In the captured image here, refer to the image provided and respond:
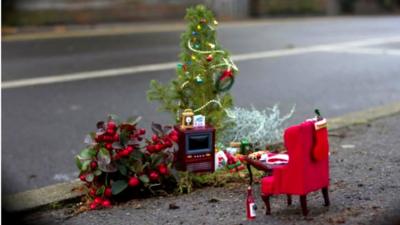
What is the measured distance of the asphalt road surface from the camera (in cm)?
670

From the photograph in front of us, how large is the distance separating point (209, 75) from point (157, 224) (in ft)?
3.98

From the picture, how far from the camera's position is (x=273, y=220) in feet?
12.5

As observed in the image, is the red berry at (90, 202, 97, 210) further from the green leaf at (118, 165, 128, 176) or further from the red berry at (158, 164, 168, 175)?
the red berry at (158, 164, 168, 175)

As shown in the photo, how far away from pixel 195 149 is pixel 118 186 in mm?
521

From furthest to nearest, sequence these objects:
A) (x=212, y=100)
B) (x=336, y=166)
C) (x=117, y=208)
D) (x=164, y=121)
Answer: (x=164, y=121) → (x=336, y=166) → (x=212, y=100) → (x=117, y=208)

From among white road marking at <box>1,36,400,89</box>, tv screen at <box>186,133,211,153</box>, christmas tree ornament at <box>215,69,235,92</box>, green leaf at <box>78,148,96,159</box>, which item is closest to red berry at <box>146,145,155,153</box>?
tv screen at <box>186,133,211,153</box>

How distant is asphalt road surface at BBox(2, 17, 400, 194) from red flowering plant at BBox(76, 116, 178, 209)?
637mm

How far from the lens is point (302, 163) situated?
3.65 m

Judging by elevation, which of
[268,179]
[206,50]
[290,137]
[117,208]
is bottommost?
[117,208]

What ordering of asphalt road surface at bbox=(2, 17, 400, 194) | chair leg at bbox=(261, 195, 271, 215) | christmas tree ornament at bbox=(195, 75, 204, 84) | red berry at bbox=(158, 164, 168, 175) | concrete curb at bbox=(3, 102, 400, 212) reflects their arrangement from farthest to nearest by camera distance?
asphalt road surface at bbox=(2, 17, 400, 194) → christmas tree ornament at bbox=(195, 75, 204, 84) → red berry at bbox=(158, 164, 168, 175) → concrete curb at bbox=(3, 102, 400, 212) → chair leg at bbox=(261, 195, 271, 215)

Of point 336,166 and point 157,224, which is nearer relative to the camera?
point 157,224

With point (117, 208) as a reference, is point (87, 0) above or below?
above

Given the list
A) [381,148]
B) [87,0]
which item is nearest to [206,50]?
[381,148]

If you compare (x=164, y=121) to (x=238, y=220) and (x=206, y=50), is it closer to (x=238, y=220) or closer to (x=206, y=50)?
(x=206, y=50)
